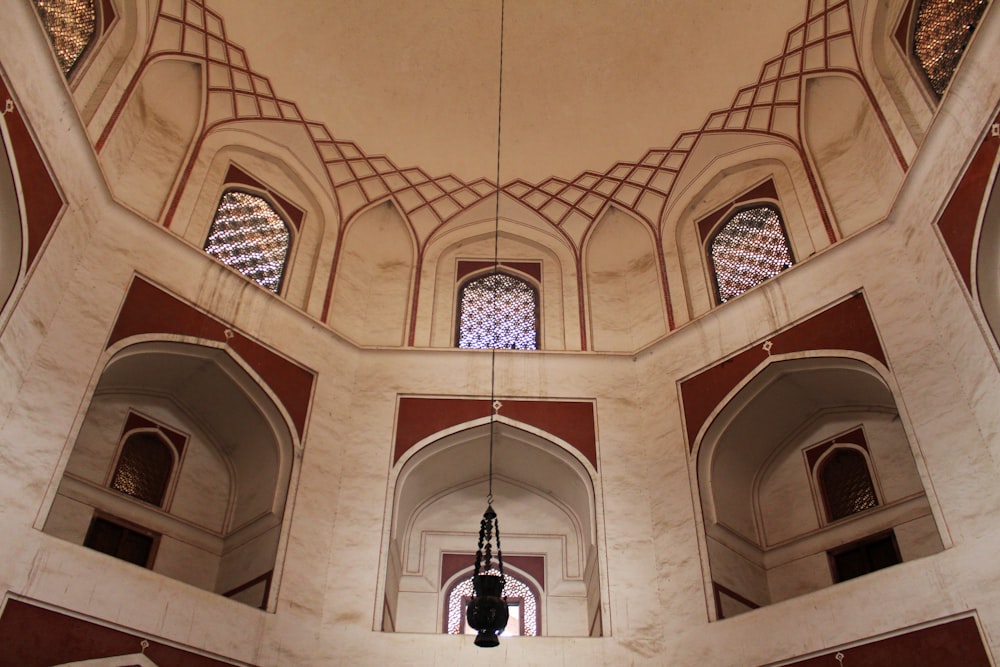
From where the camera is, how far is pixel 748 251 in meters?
8.67

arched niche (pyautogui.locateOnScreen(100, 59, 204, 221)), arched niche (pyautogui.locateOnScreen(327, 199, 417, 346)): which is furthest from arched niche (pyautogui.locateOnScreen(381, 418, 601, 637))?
arched niche (pyautogui.locateOnScreen(100, 59, 204, 221))

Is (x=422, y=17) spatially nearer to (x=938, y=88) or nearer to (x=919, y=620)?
(x=938, y=88)

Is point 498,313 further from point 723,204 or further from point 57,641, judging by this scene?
point 57,641

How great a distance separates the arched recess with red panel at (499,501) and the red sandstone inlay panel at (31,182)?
3250 mm

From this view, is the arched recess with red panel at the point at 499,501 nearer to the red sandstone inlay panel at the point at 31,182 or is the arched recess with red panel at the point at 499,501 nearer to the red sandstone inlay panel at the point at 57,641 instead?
the red sandstone inlay panel at the point at 57,641

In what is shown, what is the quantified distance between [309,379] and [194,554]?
1706mm

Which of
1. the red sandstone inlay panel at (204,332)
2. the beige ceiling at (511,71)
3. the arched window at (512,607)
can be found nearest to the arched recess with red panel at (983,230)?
the beige ceiling at (511,71)

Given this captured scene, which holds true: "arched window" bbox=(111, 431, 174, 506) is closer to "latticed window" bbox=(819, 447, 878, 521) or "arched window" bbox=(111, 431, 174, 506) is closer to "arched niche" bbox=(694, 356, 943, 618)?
"arched niche" bbox=(694, 356, 943, 618)

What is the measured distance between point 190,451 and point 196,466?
0.14 metres

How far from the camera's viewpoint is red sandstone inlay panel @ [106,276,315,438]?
7035 mm

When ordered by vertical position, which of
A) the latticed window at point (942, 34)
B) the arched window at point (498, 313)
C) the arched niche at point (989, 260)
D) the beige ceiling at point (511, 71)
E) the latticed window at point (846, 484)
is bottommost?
the latticed window at point (846, 484)

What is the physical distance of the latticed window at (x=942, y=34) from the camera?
272 inches

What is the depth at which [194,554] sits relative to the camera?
7.41 m

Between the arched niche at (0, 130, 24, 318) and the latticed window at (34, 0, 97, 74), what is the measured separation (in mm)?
1096
